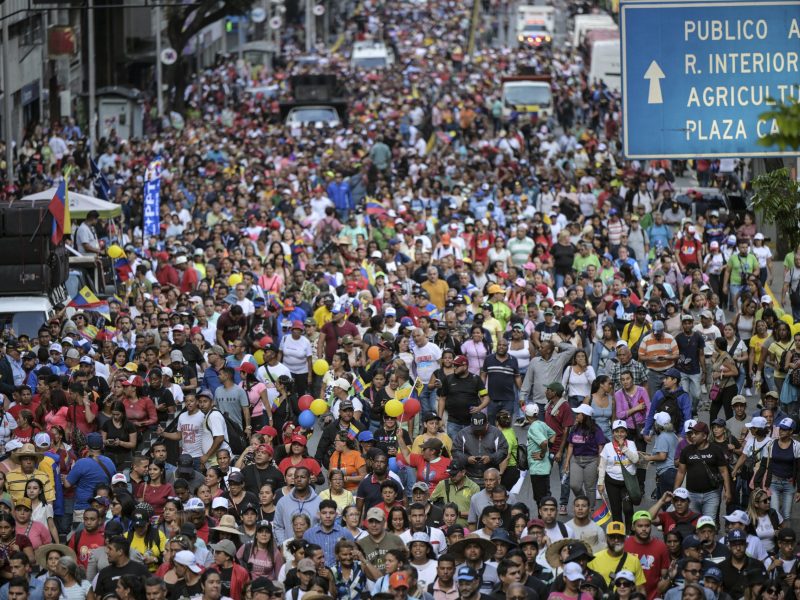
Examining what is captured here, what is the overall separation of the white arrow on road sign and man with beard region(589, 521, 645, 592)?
3.91m

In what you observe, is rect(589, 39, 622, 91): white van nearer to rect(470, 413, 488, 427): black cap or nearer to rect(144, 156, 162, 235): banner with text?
rect(144, 156, 162, 235): banner with text

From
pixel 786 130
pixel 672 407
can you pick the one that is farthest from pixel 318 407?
pixel 786 130

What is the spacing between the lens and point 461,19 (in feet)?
331

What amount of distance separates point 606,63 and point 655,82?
42.7 meters

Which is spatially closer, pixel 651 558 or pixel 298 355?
pixel 651 558

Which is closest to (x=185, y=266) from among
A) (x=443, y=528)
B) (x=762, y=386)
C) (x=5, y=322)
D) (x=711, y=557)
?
(x=5, y=322)

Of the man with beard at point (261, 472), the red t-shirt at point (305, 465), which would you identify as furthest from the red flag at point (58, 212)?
the man with beard at point (261, 472)

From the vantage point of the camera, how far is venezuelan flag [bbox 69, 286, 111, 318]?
2325 centimetres

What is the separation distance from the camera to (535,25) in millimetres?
81250

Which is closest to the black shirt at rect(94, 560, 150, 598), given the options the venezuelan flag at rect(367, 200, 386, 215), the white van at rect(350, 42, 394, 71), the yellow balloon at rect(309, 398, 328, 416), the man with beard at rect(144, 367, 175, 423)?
the yellow balloon at rect(309, 398, 328, 416)

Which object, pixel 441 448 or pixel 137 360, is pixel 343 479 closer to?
pixel 441 448

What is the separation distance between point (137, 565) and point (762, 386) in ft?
26.0

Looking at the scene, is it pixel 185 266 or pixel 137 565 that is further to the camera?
pixel 185 266

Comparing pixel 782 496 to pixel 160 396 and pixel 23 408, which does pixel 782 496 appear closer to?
pixel 160 396
